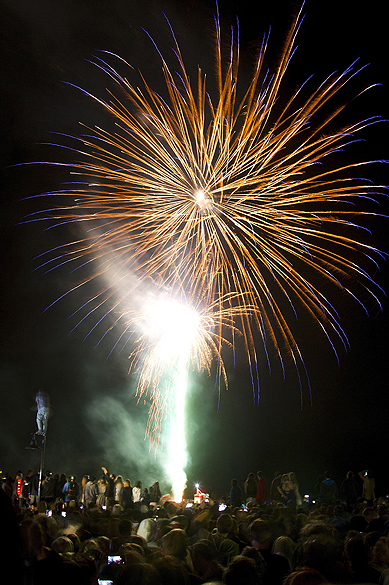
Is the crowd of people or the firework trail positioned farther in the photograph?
the firework trail

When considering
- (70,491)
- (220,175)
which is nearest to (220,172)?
(220,175)

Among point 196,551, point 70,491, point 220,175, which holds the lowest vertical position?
point 196,551

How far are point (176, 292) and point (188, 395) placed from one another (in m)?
6.52

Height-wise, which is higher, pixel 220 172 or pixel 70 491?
pixel 220 172

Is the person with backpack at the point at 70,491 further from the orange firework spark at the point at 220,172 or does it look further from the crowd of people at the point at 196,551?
the orange firework spark at the point at 220,172

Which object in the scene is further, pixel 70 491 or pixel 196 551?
pixel 70 491

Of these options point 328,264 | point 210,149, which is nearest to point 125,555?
point 210,149

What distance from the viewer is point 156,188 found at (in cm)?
937

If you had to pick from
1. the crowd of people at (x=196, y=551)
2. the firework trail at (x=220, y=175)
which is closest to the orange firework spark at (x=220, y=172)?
the firework trail at (x=220, y=175)

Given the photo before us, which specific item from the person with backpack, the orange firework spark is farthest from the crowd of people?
the orange firework spark

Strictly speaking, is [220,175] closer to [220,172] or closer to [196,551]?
[220,172]

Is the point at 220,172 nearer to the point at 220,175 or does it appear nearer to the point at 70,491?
the point at 220,175

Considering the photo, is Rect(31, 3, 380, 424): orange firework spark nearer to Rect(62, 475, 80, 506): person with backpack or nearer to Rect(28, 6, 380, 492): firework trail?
Rect(28, 6, 380, 492): firework trail

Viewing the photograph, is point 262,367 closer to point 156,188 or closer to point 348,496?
point 348,496
